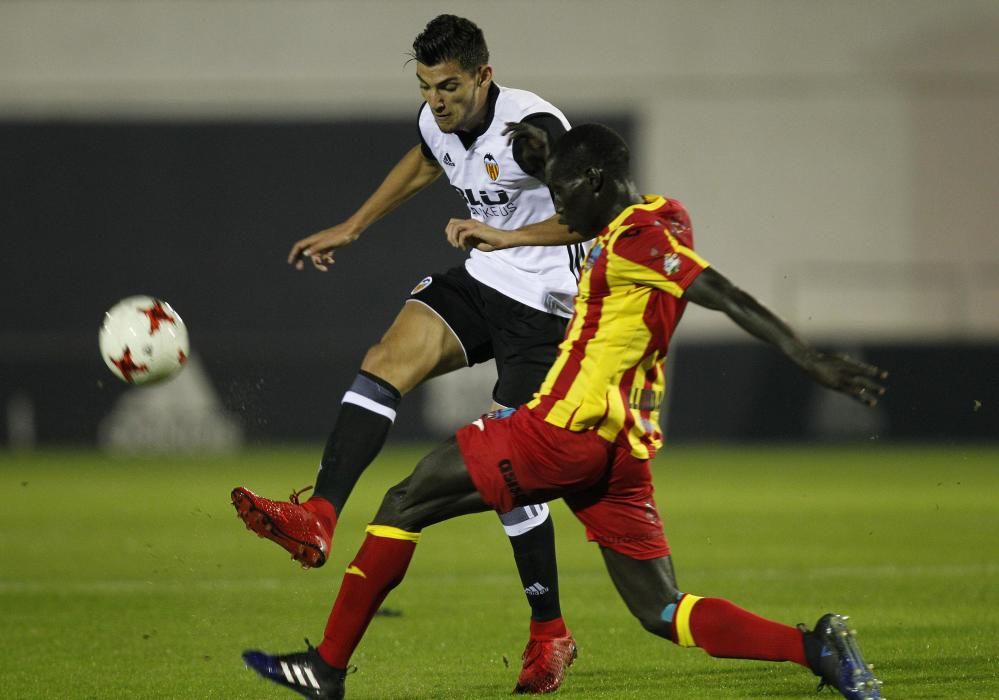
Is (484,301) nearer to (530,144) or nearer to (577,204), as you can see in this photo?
(530,144)

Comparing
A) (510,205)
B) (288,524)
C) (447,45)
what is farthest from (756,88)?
(288,524)

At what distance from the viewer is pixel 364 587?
15.4ft

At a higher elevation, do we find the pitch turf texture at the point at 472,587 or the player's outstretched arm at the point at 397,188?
the player's outstretched arm at the point at 397,188

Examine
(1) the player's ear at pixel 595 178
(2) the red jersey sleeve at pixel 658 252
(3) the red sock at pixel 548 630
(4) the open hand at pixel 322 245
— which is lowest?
(3) the red sock at pixel 548 630

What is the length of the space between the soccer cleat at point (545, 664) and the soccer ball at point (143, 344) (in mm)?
1697

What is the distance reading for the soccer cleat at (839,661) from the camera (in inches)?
167

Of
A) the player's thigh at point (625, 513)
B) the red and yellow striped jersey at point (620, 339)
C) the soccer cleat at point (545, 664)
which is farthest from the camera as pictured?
the soccer cleat at point (545, 664)

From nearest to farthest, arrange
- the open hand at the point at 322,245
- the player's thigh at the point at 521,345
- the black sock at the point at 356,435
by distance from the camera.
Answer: the black sock at the point at 356,435, the player's thigh at the point at 521,345, the open hand at the point at 322,245

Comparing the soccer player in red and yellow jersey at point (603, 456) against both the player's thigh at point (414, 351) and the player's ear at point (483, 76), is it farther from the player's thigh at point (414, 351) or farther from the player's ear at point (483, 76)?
the player's ear at point (483, 76)

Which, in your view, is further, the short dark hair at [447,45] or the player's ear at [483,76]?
the player's ear at [483,76]

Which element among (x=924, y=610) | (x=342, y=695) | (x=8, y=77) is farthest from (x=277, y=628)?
(x=8, y=77)

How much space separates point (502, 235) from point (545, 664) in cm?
148

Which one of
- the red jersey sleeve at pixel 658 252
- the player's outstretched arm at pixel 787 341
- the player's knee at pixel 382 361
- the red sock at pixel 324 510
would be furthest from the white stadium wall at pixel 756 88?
the player's outstretched arm at pixel 787 341

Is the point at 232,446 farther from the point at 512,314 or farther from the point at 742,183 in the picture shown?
the point at 512,314
